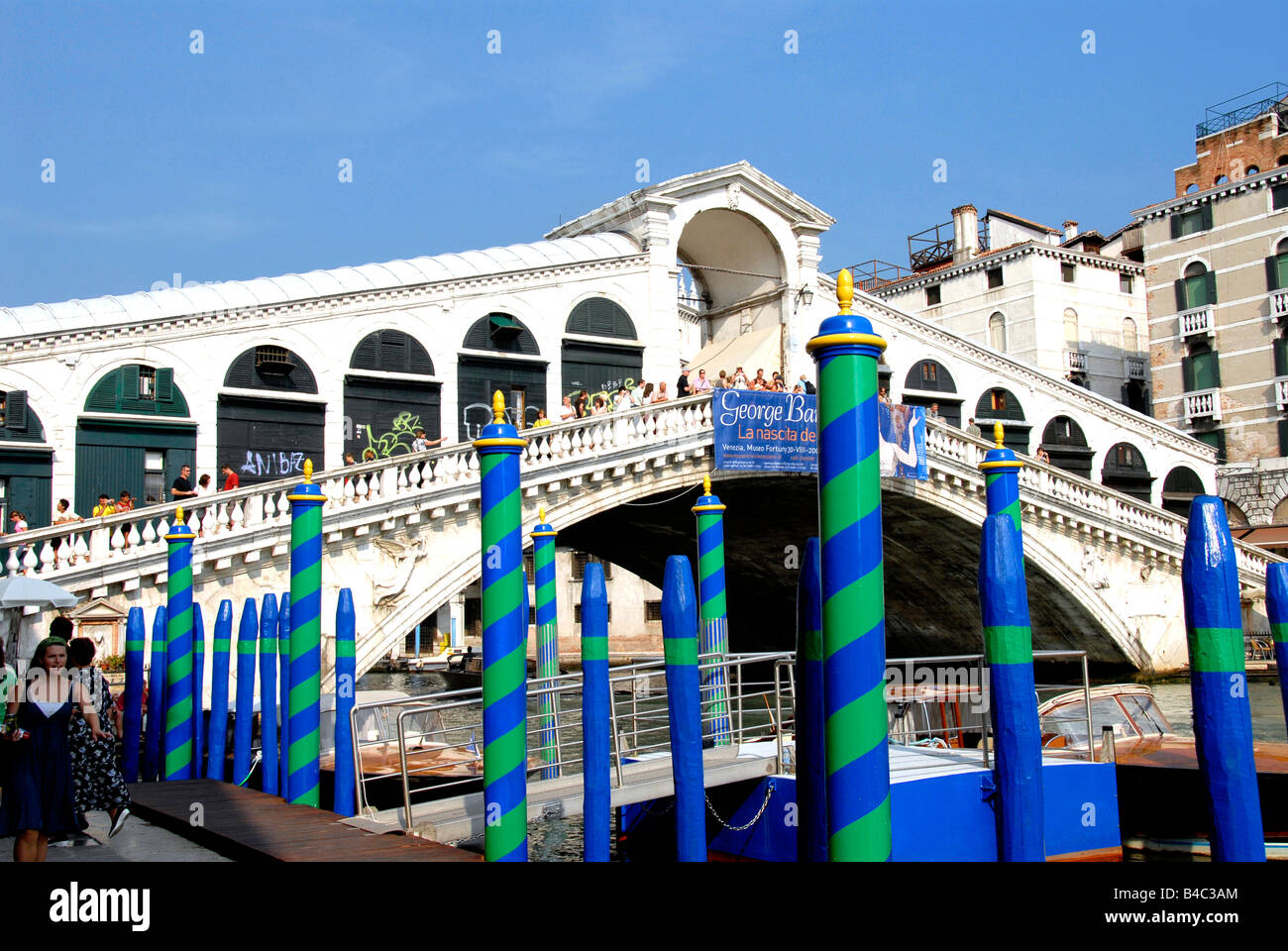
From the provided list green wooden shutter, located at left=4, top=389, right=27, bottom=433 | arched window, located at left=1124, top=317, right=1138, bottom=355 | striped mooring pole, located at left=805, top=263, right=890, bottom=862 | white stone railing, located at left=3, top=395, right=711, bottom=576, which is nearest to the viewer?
striped mooring pole, located at left=805, top=263, right=890, bottom=862

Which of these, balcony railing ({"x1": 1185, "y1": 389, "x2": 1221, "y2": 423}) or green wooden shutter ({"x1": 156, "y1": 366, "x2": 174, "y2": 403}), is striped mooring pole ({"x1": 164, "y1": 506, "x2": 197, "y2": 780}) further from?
balcony railing ({"x1": 1185, "y1": 389, "x2": 1221, "y2": 423})

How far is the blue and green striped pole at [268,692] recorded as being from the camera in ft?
29.4

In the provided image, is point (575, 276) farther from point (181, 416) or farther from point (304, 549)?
point (304, 549)

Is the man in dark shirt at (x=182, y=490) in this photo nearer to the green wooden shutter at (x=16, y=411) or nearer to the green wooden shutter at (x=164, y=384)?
the green wooden shutter at (x=164, y=384)

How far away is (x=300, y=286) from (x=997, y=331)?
21.3m

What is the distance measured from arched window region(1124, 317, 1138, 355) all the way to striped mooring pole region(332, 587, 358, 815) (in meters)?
30.3

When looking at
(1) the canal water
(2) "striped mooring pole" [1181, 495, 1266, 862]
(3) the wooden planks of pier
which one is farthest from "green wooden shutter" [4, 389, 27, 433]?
(2) "striped mooring pole" [1181, 495, 1266, 862]


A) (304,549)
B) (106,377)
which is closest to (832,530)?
(304,549)

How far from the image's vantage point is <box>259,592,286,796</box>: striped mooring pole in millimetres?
8969

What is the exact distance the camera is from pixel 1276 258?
2761 centimetres

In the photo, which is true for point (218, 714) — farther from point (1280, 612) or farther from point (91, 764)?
point (1280, 612)

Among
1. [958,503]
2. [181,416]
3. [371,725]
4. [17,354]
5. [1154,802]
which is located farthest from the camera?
[958,503]

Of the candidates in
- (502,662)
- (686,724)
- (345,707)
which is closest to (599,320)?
(345,707)

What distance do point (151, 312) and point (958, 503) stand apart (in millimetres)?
13703
